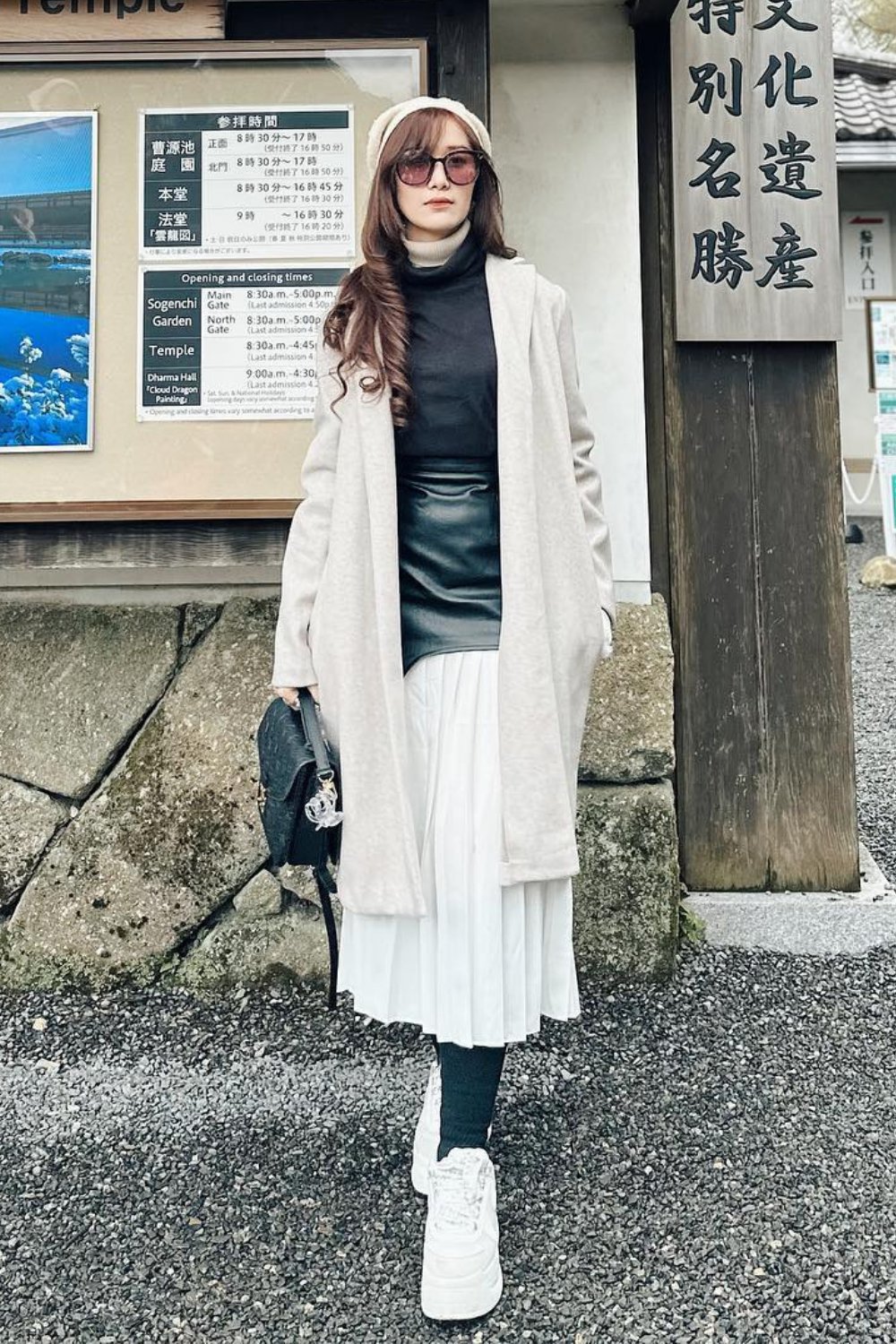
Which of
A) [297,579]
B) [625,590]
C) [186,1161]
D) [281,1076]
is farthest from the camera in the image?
[625,590]

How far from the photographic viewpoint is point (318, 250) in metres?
2.59

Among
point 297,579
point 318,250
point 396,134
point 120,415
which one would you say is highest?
point 318,250

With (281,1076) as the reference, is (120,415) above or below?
above

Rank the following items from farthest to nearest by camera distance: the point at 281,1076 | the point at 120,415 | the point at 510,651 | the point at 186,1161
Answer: the point at 120,415, the point at 281,1076, the point at 186,1161, the point at 510,651

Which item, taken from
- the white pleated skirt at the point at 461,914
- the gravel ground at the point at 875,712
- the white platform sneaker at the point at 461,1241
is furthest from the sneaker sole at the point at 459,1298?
the gravel ground at the point at 875,712

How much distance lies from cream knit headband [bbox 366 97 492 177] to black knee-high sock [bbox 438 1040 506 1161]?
153 cm

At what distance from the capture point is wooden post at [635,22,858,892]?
305 cm

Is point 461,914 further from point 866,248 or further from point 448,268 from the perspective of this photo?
point 866,248

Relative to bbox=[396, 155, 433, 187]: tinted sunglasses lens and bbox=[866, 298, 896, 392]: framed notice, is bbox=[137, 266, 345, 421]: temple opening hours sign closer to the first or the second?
bbox=[396, 155, 433, 187]: tinted sunglasses lens

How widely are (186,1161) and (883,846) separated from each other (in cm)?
251

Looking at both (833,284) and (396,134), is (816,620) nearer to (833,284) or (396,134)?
(833,284)

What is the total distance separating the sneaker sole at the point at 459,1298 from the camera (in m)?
1.67

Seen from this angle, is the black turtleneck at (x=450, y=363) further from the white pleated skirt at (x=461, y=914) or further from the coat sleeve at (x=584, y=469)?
the white pleated skirt at (x=461, y=914)

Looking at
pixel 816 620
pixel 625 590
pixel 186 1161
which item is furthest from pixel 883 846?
pixel 186 1161
